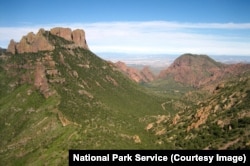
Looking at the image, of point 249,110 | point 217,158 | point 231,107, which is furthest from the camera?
point 231,107

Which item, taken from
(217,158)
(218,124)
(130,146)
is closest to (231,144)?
(218,124)

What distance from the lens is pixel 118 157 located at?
9575 centimetres

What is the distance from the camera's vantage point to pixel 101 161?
9544 centimetres

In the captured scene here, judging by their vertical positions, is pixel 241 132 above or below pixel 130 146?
above

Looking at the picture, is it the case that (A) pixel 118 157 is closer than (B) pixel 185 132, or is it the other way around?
(A) pixel 118 157

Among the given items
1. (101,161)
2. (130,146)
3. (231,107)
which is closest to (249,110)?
(231,107)

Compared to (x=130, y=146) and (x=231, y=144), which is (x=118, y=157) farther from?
(x=130, y=146)

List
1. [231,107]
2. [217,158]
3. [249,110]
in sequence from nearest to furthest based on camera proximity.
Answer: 1. [217,158]
2. [249,110]
3. [231,107]

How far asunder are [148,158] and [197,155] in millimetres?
11445

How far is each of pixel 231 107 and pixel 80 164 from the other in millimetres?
114676

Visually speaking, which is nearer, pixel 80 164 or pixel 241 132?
pixel 80 164

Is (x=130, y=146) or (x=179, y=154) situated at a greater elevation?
(x=179, y=154)

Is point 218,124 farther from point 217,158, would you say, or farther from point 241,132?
point 217,158

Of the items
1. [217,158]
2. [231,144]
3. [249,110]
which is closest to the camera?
[217,158]
